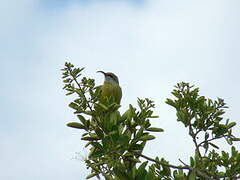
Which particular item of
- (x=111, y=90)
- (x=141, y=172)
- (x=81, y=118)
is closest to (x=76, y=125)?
(x=81, y=118)

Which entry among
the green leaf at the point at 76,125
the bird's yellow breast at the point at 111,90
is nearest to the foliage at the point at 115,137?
the green leaf at the point at 76,125

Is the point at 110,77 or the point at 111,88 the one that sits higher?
the point at 110,77

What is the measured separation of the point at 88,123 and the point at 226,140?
1.62m

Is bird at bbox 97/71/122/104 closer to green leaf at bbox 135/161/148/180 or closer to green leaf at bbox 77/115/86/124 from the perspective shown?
green leaf at bbox 77/115/86/124

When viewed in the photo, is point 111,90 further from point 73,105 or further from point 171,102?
point 73,105

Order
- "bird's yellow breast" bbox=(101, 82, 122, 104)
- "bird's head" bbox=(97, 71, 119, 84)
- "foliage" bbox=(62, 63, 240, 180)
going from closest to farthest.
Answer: "foliage" bbox=(62, 63, 240, 180)
"bird's yellow breast" bbox=(101, 82, 122, 104)
"bird's head" bbox=(97, 71, 119, 84)

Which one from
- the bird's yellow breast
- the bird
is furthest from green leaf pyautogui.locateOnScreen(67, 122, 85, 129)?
the bird's yellow breast

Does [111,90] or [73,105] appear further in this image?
[111,90]

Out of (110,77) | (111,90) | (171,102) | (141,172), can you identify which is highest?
(110,77)

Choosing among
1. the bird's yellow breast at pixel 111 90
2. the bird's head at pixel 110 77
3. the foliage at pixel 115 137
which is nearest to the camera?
the foliage at pixel 115 137

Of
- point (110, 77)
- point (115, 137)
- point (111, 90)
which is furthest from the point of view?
point (110, 77)

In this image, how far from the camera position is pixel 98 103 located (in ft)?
11.4

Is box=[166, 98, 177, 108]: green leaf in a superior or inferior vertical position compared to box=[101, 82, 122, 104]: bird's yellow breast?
inferior

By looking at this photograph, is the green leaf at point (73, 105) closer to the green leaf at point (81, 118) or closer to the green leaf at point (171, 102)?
the green leaf at point (81, 118)
